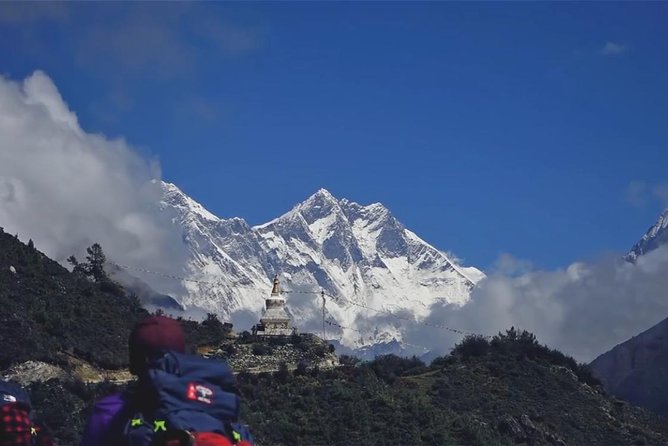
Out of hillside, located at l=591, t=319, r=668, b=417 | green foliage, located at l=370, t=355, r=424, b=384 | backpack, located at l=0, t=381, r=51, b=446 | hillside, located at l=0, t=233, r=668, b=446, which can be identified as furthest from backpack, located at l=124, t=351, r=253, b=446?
hillside, located at l=591, t=319, r=668, b=417

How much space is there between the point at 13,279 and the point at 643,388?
4208cm

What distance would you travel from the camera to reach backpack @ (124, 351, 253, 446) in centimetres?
389

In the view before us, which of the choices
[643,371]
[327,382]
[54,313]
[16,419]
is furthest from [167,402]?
[643,371]

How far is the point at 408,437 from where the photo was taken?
135 ft

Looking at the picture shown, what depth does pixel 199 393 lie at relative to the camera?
13.0 feet

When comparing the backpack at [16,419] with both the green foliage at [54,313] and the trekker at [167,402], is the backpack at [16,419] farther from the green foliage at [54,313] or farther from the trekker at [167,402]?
the green foliage at [54,313]

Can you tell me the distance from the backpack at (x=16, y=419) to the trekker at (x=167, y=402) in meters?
1.11

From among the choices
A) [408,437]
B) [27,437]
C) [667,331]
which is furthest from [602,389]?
[27,437]

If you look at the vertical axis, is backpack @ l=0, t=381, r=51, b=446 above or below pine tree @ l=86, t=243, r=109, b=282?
below

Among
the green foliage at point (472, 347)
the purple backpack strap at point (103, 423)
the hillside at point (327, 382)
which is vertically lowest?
the purple backpack strap at point (103, 423)

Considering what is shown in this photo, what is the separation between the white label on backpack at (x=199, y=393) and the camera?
156 inches

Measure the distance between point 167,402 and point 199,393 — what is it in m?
0.11

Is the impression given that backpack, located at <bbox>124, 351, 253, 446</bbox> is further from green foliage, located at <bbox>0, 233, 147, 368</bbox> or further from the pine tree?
the pine tree

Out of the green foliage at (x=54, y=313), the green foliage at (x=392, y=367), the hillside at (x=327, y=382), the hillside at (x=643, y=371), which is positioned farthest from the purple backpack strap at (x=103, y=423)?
the hillside at (x=643, y=371)
